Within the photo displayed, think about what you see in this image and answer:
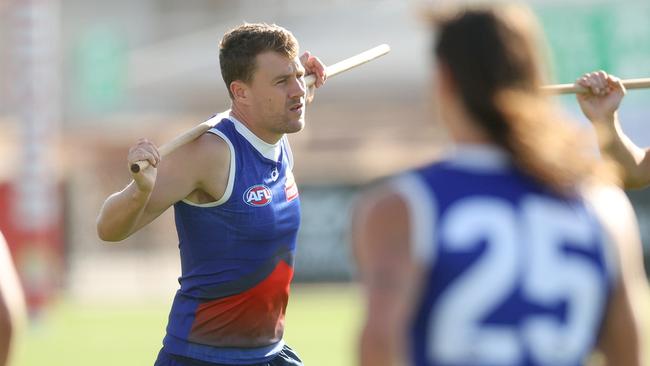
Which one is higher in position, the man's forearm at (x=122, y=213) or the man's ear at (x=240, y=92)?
the man's ear at (x=240, y=92)

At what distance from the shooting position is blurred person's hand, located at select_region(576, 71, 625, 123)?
5.98 metres

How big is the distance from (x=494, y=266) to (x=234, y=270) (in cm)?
270

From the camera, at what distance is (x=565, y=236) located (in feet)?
10.9

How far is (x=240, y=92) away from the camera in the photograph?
20.3ft

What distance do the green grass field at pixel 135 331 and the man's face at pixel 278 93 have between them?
613 centimetres

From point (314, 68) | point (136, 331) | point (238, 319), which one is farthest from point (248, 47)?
point (136, 331)

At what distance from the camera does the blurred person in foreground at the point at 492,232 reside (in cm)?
324

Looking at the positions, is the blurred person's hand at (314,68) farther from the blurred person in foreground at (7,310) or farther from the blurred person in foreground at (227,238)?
the blurred person in foreground at (7,310)

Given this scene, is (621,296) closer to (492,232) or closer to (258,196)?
(492,232)

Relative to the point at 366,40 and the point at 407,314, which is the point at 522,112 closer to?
the point at 407,314

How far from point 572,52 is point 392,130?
→ 1223 centimetres

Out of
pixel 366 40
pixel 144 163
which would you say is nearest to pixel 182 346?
pixel 144 163

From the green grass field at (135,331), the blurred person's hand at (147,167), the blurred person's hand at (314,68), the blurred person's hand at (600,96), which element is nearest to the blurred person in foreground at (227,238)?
the blurred person's hand at (147,167)

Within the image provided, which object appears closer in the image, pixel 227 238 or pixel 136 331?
pixel 227 238
